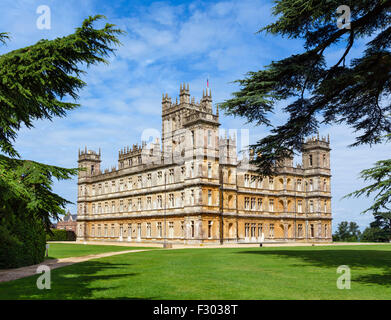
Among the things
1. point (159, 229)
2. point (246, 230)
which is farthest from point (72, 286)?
point (246, 230)

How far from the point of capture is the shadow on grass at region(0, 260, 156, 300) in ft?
30.5

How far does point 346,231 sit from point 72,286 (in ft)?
205

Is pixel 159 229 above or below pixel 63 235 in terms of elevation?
above

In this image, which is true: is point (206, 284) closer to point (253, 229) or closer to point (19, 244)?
point (19, 244)

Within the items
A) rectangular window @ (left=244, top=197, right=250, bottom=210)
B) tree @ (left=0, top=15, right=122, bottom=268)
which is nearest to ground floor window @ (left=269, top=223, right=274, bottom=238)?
rectangular window @ (left=244, top=197, right=250, bottom=210)

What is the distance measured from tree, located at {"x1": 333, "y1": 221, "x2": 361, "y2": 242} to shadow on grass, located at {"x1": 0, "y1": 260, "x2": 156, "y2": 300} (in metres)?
58.4

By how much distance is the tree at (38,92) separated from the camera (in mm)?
8914

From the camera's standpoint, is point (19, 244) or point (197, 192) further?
point (197, 192)

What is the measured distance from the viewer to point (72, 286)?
1063cm

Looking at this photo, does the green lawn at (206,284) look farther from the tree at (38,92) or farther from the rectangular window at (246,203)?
the rectangular window at (246,203)

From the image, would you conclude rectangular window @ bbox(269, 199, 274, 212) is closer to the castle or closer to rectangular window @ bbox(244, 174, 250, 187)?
the castle

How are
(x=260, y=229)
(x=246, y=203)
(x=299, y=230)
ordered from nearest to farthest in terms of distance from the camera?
(x=246, y=203), (x=260, y=229), (x=299, y=230)

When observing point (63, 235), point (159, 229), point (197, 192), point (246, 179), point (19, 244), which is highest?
point (246, 179)

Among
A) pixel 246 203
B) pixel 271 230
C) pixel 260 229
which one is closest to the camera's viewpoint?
pixel 246 203
